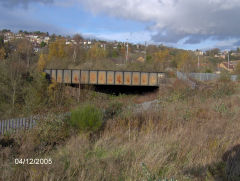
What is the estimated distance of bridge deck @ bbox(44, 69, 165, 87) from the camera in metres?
28.4

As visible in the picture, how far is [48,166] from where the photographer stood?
376cm

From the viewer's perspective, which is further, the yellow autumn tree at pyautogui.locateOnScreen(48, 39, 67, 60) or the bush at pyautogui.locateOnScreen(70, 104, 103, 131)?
the yellow autumn tree at pyautogui.locateOnScreen(48, 39, 67, 60)

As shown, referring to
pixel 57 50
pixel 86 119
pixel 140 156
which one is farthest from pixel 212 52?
pixel 140 156

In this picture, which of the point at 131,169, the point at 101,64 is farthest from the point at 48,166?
the point at 101,64

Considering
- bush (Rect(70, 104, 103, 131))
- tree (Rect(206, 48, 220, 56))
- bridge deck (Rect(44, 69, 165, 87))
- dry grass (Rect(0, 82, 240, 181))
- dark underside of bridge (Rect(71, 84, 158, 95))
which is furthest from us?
tree (Rect(206, 48, 220, 56))

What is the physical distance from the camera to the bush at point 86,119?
21.5ft

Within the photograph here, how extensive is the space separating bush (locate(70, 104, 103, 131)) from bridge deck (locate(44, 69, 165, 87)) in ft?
71.8

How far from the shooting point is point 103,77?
Result: 28.8m

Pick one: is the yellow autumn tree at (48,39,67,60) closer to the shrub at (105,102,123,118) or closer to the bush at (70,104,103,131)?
the shrub at (105,102,123,118)

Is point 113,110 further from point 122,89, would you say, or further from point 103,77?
point 122,89

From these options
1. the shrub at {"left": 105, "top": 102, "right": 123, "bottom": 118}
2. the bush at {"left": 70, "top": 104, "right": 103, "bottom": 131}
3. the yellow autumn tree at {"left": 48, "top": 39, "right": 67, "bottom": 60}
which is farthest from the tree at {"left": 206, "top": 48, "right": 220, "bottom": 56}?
the bush at {"left": 70, "top": 104, "right": 103, "bottom": 131}

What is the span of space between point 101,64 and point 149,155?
38771 mm

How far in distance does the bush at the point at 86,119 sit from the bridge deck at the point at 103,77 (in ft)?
71.8

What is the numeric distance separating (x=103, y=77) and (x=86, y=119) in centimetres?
2237
